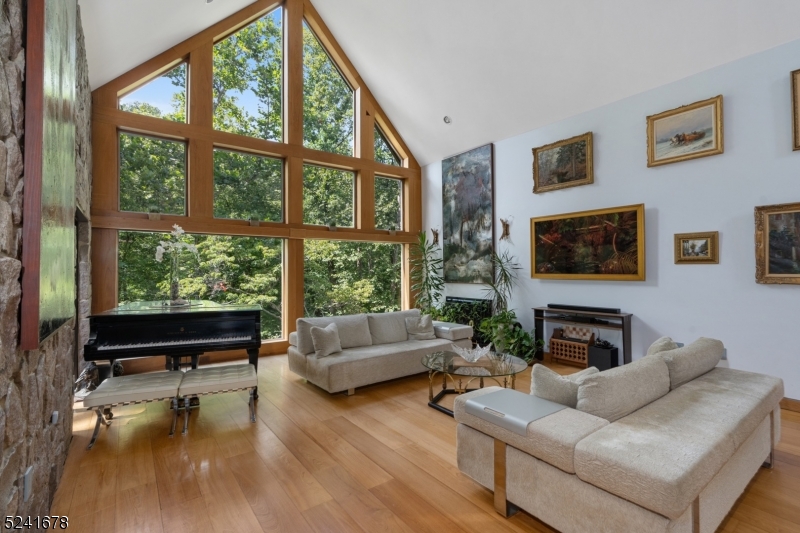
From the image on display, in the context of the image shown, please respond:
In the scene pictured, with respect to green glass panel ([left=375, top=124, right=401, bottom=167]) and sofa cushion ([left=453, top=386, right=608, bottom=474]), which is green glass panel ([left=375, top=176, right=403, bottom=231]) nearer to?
green glass panel ([left=375, top=124, right=401, bottom=167])

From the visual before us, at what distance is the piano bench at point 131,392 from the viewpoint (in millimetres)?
2891

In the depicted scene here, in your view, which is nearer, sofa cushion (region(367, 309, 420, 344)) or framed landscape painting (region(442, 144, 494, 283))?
sofa cushion (region(367, 309, 420, 344))

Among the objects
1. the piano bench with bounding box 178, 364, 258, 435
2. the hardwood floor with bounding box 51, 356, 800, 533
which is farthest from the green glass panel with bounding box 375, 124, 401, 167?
the hardwood floor with bounding box 51, 356, 800, 533

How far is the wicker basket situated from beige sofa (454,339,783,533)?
267 centimetres

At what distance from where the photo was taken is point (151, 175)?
5434 millimetres

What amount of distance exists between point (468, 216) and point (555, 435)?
5698 millimetres

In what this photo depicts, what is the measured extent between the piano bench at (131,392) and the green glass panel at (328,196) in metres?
3.88

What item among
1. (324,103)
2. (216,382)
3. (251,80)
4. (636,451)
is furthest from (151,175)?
(636,451)

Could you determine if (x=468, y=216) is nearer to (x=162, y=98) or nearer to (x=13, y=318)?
(x=162, y=98)

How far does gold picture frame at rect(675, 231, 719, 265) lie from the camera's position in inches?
166

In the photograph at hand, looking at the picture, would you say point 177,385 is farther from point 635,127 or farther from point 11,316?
point 635,127

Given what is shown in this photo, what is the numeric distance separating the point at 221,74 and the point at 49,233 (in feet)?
17.5

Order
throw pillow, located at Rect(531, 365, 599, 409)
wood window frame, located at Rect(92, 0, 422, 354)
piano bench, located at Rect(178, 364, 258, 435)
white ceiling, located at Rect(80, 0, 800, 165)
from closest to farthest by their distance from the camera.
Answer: throw pillow, located at Rect(531, 365, 599, 409), piano bench, located at Rect(178, 364, 258, 435), white ceiling, located at Rect(80, 0, 800, 165), wood window frame, located at Rect(92, 0, 422, 354)

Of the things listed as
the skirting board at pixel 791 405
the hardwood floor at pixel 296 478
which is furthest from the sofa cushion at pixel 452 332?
the skirting board at pixel 791 405
